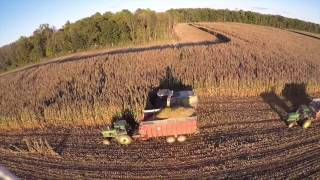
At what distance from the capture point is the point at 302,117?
47.0ft

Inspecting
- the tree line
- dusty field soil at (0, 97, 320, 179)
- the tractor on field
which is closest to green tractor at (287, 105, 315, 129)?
the tractor on field

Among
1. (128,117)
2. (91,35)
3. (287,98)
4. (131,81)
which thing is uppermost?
(91,35)

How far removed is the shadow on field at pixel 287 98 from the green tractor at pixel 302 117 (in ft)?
3.21

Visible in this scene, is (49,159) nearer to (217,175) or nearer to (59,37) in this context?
(217,175)

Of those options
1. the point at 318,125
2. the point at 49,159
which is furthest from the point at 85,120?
the point at 318,125

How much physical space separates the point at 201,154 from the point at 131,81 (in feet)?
27.4

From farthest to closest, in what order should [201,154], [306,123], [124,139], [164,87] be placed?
1. [164,87]
2. [306,123]
3. [124,139]
4. [201,154]

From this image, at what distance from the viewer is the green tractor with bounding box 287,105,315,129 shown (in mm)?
14240

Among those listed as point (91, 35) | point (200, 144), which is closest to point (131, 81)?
point (200, 144)

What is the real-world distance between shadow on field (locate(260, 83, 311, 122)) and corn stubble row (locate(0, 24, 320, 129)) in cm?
35

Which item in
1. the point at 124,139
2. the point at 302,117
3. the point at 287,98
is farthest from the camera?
the point at 287,98

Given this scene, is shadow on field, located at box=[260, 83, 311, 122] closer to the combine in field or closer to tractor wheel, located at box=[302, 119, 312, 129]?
tractor wheel, located at box=[302, 119, 312, 129]

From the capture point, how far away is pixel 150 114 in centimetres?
1447

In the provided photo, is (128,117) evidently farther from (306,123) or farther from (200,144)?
(306,123)
